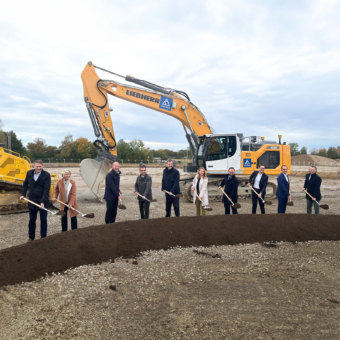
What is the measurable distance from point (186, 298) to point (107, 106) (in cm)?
842

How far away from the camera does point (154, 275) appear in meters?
3.98

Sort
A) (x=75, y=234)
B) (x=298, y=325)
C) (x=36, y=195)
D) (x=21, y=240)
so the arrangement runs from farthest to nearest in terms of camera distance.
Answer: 1. (x=21, y=240)
2. (x=36, y=195)
3. (x=75, y=234)
4. (x=298, y=325)

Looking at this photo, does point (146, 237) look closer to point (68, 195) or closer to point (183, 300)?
point (68, 195)

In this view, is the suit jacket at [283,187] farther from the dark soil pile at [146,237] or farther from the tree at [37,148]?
the tree at [37,148]

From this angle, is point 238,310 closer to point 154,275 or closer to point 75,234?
point 154,275

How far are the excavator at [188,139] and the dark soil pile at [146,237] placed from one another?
4.69 metres

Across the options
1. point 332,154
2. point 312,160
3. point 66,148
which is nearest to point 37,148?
point 66,148

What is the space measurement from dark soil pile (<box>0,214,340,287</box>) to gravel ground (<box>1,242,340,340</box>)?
0.69 ft

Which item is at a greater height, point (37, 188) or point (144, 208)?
point (37, 188)

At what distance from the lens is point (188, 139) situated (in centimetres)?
1174

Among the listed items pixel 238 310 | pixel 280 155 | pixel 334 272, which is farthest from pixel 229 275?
pixel 280 155

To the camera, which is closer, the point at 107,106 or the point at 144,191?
the point at 144,191

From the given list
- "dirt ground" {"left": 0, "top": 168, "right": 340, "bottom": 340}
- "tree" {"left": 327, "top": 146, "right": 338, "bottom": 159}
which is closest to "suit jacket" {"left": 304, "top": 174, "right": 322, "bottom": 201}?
"dirt ground" {"left": 0, "top": 168, "right": 340, "bottom": 340}

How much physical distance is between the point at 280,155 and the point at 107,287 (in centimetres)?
933
